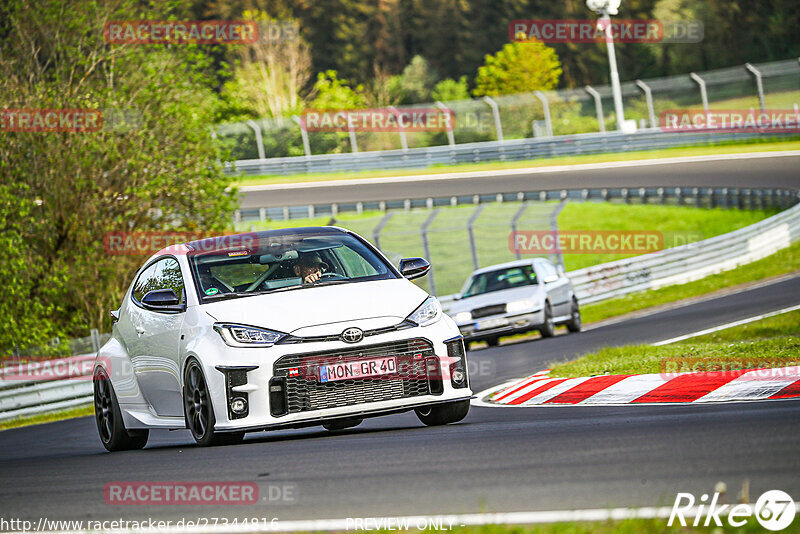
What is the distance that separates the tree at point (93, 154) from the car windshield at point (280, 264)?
14907mm

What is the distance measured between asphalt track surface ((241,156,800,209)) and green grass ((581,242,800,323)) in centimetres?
739

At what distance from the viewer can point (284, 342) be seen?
8.20 m

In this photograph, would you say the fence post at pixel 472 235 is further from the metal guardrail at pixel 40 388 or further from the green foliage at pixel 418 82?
the green foliage at pixel 418 82

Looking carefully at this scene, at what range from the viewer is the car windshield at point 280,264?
9086mm

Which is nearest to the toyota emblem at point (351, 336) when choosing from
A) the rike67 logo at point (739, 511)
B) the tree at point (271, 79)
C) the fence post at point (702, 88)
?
the rike67 logo at point (739, 511)

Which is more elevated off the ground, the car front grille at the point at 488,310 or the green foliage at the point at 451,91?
the green foliage at the point at 451,91

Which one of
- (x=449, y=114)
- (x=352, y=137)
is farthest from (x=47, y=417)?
(x=352, y=137)

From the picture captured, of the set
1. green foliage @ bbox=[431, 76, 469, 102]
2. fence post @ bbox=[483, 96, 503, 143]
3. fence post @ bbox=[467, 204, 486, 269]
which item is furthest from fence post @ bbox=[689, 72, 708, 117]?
green foliage @ bbox=[431, 76, 469, 102]

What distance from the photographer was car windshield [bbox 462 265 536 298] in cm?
2136

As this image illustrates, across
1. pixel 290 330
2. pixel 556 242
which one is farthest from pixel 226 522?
pixel 556 242

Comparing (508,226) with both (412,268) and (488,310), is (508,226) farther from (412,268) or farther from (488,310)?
(412,268)

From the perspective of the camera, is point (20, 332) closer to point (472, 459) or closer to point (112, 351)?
point (112, 351)

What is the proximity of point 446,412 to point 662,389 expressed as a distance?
1.87 metres

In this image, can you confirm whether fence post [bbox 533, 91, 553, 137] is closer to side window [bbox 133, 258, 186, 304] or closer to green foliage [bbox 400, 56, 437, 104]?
green foliage [bbox 400, 56, 437, 104]
